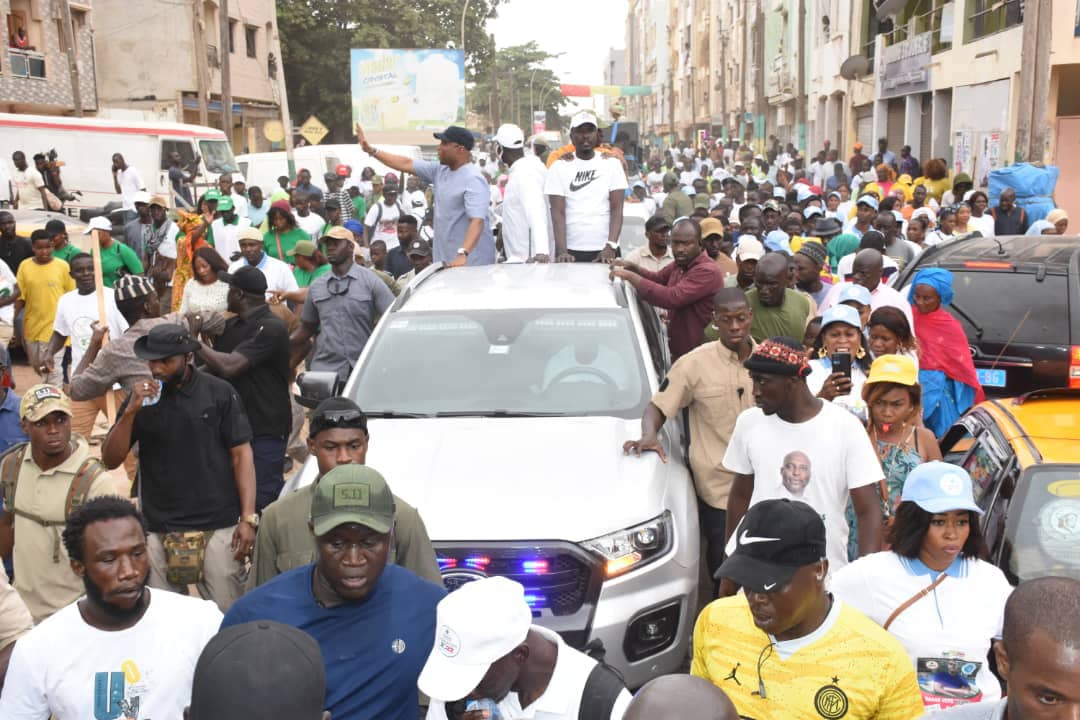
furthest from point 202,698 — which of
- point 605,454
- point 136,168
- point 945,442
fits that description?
point 136,168

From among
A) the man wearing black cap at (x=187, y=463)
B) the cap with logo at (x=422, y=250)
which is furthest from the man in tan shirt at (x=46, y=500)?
the cap with logo at (x=422, y=250)

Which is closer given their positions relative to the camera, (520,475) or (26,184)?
(520,475)

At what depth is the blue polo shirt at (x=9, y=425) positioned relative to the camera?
17.8 feet

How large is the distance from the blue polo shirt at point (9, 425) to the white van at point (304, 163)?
69.8 feet

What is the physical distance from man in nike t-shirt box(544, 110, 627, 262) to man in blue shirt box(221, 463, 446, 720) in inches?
232

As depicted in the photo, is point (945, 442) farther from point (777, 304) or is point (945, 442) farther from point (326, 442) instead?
point (326, 442)

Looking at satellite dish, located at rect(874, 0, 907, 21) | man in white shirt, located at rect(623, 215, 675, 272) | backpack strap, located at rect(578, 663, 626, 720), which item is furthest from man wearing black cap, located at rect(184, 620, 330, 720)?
satellite dish, located at rect(874, 0, 907, 21)

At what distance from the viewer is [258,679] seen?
2.36 m

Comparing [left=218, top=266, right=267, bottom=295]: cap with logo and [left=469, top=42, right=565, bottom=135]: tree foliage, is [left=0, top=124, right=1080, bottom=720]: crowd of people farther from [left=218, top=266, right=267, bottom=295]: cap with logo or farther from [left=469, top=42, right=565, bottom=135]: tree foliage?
[left=469, top=42, right=565, bottom=135]: tree foliage

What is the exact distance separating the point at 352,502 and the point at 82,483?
195 centimetres

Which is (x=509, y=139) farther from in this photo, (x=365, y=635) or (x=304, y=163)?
(x=304, y=163)

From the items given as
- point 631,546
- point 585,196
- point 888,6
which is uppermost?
point 888,6

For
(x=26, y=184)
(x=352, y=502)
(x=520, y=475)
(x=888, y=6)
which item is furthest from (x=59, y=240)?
(x=888, y=6)

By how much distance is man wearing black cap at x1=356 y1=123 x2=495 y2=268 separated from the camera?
870cm
